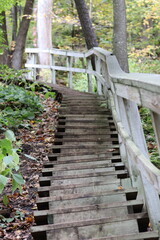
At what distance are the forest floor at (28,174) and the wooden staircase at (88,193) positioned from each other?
439mm

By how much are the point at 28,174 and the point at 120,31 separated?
4.82m

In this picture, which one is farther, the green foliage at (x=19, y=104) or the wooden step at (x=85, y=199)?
the green foliage at (x=19, y=104)

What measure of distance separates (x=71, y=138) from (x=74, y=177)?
1481 millimetres

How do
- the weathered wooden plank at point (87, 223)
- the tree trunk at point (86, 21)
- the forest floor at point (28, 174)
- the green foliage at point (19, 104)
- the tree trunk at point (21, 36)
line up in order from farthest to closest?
1. the tree trunk at point (21, 36)
2. the tree trunk at point (86, 21)
3. the green foliage at point (19, 104)
4. the forest floor at point (28, 174)
5. the weathered wooden plank at point (87, 223)

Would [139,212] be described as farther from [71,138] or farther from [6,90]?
[6,90]

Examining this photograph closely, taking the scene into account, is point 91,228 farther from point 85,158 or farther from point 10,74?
point 10,74

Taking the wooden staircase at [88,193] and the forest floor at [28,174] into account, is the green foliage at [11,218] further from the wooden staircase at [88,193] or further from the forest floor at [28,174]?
the wooden staircase at [88,193]

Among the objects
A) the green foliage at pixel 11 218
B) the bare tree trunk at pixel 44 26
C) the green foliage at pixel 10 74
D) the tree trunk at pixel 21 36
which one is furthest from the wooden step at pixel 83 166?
the tree trunk at pixel 21 36

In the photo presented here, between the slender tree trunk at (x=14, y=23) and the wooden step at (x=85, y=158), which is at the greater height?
the slender tree trunk at (x=14, y=23)

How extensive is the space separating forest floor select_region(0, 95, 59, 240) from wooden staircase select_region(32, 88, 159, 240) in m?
0.44

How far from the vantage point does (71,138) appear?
18.2ft

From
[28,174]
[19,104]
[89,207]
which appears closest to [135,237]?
[89,207]

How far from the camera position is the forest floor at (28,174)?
3844 mm

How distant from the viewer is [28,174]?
18.0ft
